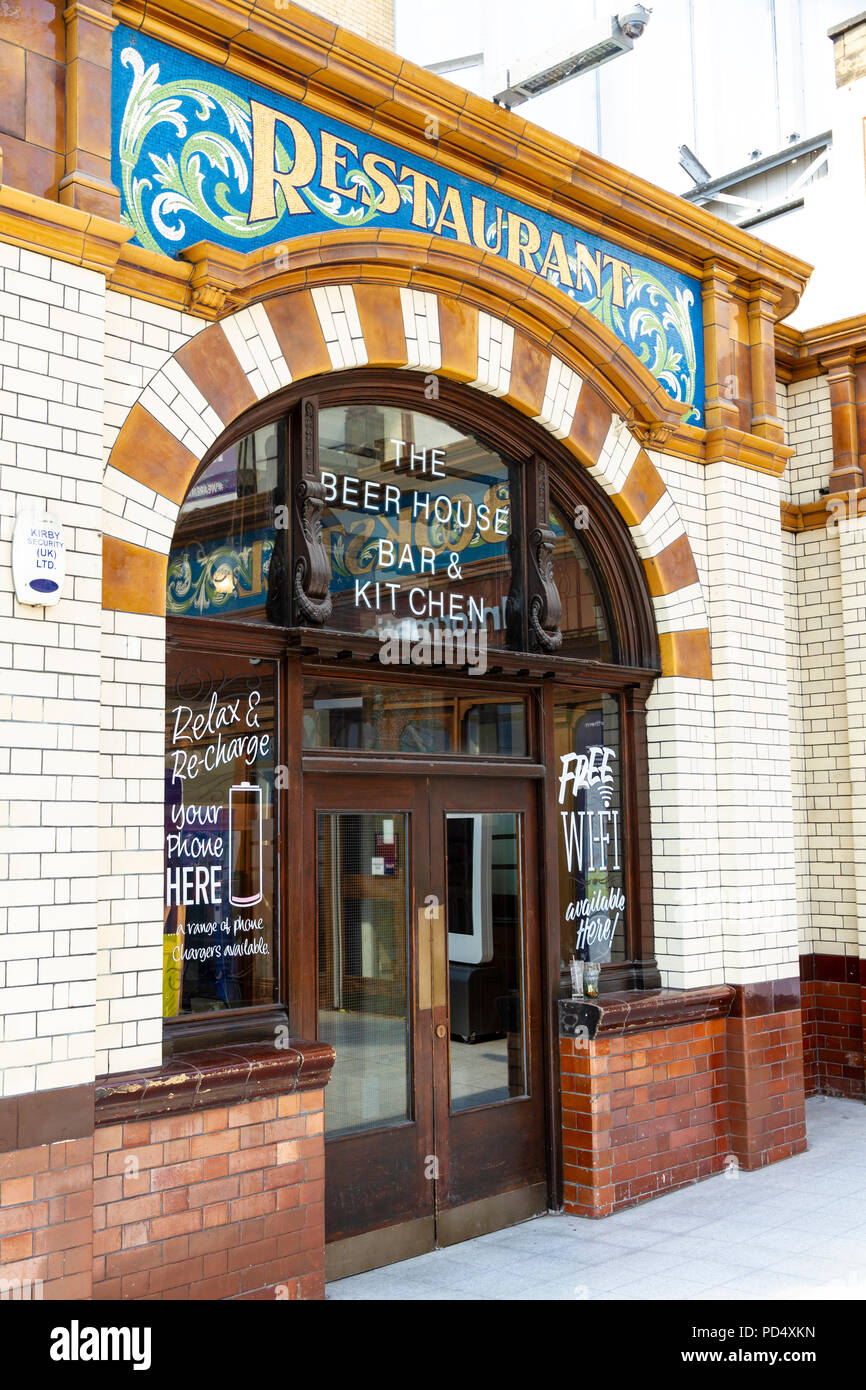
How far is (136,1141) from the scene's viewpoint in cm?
450

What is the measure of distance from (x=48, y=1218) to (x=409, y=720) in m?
2.85

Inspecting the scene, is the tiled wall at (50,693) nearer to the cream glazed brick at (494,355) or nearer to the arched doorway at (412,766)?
the arched doorway at (412,766)

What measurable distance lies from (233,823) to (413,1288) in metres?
2.18

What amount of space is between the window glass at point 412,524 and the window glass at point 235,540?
1.03ft

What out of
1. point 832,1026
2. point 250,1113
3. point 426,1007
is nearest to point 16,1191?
point 250,1113

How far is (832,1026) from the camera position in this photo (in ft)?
30.3

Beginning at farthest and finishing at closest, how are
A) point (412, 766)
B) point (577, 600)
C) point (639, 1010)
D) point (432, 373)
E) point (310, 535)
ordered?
point (577, 600) → point (639, 1010) → point (432, 373) → point (412, 766) → point (310, 535)

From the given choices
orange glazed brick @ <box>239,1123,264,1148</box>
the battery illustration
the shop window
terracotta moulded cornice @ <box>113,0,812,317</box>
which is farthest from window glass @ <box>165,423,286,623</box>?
orange glazed brick @ <box>239,1123,264,1148</box>

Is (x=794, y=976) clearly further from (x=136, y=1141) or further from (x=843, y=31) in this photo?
(x=843, y=31)

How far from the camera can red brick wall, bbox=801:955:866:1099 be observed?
9.13m

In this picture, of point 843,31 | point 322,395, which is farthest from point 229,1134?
point 843,31

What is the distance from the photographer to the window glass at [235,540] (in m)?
5.21

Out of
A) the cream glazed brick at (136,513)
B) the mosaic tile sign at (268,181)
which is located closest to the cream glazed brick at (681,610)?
the mosaic tile sign at (268,181)

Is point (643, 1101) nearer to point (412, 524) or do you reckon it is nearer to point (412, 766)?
point (412, 766)
